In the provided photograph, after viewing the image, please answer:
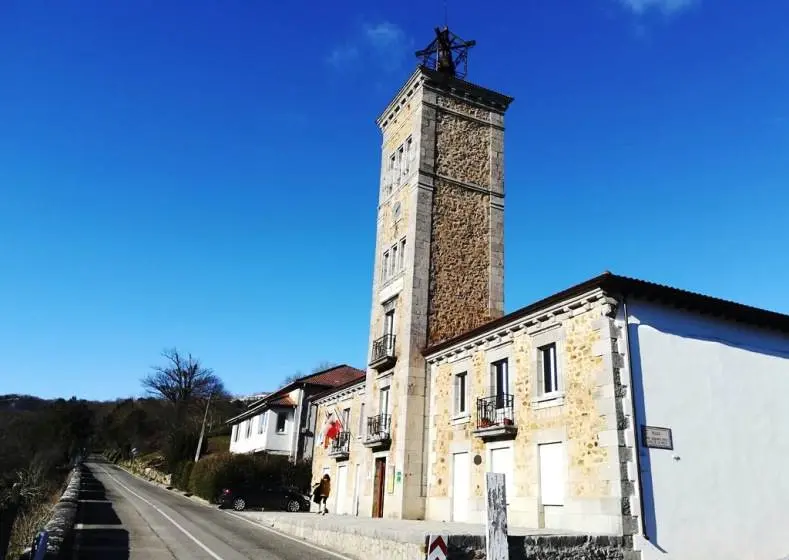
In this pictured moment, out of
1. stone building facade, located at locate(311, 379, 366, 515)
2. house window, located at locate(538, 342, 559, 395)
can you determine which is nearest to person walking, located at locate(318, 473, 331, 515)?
stone building facade, located at locate(311, 379, 366, 515)

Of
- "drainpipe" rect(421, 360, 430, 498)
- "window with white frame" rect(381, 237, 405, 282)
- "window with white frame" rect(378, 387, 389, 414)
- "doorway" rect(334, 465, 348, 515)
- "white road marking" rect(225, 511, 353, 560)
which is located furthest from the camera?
"doorway" rect(334, 465, 348, 515)

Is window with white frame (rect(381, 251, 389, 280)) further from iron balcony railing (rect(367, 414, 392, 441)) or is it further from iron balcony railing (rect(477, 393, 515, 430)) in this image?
iron balcony railing (rect(477, 393, 515, 430))

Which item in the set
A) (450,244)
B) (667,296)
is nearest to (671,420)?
(667,296)

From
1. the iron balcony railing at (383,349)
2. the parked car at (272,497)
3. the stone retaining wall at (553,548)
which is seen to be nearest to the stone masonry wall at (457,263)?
the iron balcony railing at (383,349)

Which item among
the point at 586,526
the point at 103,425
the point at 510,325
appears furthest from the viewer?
the point at 103,425

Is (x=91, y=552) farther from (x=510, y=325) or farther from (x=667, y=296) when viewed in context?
(x=667, y=296)

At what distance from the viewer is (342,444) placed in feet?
88.3

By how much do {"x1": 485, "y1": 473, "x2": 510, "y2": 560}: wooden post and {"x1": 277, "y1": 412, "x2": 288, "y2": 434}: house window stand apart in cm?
2905

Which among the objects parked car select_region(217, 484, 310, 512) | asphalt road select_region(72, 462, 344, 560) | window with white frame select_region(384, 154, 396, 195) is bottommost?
asphalt road select_region(72, 462, 344, 560)

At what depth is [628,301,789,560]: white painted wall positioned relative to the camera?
12156 mm

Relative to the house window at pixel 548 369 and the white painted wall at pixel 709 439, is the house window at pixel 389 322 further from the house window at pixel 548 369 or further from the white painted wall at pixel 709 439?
the white painted wall at pixel 709 439

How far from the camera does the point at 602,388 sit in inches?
499

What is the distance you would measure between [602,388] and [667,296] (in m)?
2.94

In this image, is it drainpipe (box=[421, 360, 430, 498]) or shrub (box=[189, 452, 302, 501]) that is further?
shrub (box=[189, 452, 302, 501])
